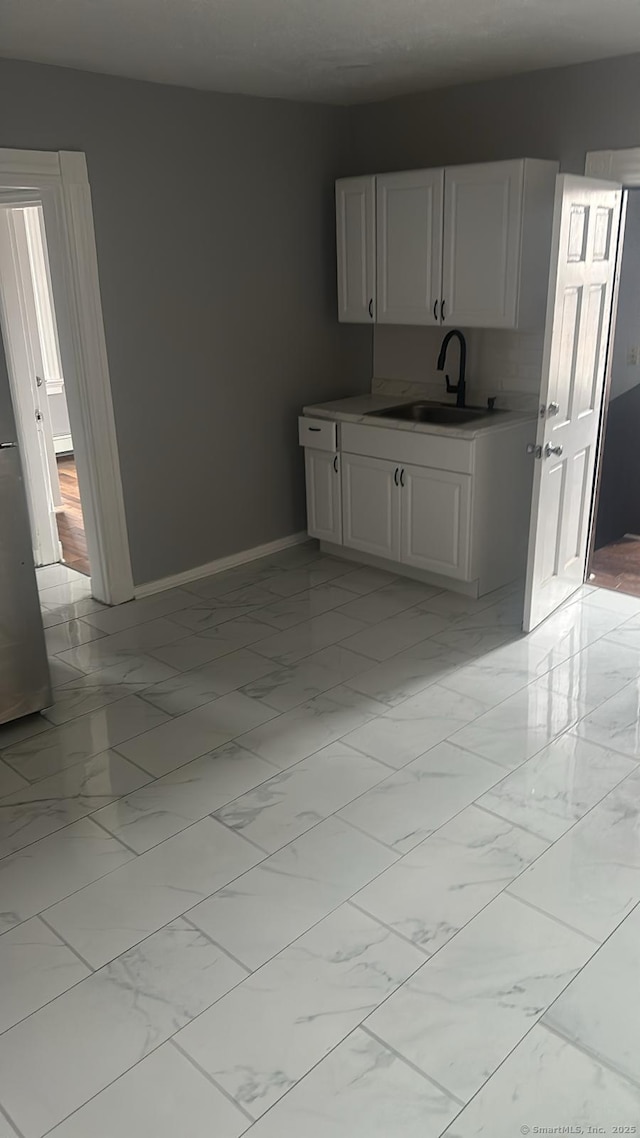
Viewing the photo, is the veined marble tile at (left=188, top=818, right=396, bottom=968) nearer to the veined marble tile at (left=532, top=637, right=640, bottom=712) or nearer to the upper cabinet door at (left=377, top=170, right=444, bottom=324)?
the veined marble tile at (left=532, top=637, right=640, bottom=712)

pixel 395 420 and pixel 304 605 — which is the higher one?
pixel 395 420

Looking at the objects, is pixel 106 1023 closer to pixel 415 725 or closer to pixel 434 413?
pixel 415 725

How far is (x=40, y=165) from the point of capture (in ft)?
11.7

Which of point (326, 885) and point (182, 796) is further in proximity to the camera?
point (182, 796)

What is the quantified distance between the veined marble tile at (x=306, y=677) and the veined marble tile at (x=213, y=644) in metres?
0.27

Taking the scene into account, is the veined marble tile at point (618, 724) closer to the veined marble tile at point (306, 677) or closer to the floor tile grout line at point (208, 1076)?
the veined marble tile at point (306, 677)

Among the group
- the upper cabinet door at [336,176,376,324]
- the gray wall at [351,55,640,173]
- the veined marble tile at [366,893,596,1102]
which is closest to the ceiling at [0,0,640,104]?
the gray wall at [351,55,640,173]

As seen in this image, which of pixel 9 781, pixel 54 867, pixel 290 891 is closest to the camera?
pixel 290 891

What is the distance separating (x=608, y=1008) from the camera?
6.49 ft

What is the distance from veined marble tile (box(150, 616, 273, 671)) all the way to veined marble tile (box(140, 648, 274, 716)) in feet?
0.20

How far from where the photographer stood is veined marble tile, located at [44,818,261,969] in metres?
2.24

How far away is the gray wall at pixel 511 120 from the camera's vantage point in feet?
12.2

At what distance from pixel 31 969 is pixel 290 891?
0.68 m

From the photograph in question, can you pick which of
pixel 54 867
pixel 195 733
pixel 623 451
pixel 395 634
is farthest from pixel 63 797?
pixel 623 451
